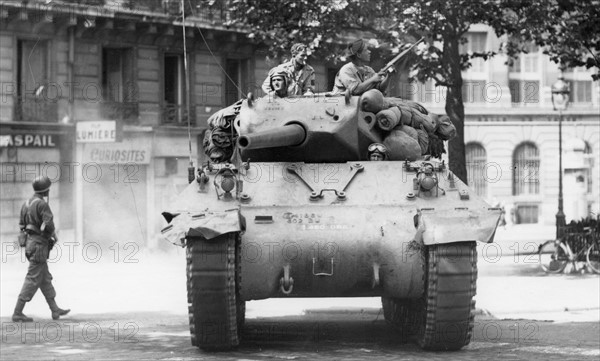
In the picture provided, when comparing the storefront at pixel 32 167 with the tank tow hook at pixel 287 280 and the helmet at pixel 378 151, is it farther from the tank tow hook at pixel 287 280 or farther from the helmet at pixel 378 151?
the tank tow hook at pixel 287 280

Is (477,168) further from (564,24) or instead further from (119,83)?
(564,24)

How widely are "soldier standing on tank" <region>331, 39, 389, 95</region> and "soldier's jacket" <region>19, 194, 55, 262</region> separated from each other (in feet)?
12.9

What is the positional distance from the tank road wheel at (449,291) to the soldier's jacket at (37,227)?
5.46 m

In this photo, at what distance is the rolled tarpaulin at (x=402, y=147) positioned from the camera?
12.6 metres

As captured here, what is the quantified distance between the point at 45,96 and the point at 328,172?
59.2 feet

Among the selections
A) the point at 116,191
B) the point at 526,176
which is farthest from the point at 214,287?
the point at 526,176

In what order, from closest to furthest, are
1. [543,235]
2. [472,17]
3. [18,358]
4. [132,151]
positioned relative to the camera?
[18,358] → [472,17] → [132,151] → [543,235]

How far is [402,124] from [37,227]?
481 cm

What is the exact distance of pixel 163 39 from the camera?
32438 millimetres

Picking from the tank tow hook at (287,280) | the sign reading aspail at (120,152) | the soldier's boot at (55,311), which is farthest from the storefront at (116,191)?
the tank tow hook at (287,280)

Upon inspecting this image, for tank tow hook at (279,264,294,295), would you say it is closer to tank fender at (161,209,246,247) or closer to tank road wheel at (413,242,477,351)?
tank fender at (161,209,246,247)

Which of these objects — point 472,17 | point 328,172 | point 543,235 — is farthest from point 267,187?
point 543,235

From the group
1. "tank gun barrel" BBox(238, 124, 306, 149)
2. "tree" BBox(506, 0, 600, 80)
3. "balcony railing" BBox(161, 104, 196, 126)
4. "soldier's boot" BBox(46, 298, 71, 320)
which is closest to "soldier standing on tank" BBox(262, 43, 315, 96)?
"tank gun barrel" BBox(238, 124, 306, 149)

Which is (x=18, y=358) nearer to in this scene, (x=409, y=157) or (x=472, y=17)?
(x=409, y=157)
